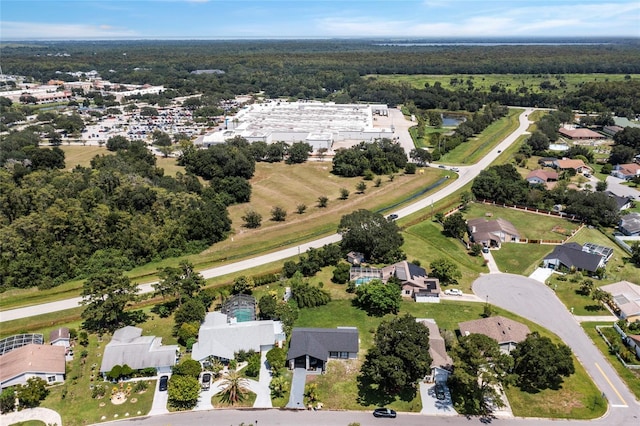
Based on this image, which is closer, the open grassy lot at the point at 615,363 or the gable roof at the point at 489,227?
the open grassy lot at the point at 615,363

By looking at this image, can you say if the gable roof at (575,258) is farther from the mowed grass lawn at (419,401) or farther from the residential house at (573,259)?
the mowed grass lawn at (419,401)

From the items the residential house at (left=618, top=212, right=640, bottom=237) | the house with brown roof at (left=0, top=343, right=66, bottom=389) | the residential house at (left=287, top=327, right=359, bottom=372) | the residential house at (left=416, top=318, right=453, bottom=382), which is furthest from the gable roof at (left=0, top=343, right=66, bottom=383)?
the residential house at (left=618, top=212, right=640, bottom=237)

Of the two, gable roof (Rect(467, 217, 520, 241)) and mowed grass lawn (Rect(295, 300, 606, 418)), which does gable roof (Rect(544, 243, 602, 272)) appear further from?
mowed grass lawn (Rect(295, 300, 606, 418))

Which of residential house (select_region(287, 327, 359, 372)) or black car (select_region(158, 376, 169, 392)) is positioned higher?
residential house (select_region(287, 327, 359, 372))

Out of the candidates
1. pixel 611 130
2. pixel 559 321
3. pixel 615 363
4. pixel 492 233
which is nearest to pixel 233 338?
pixel 559 321

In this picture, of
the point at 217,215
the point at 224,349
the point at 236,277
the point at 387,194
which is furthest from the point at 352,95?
the point at 224,349

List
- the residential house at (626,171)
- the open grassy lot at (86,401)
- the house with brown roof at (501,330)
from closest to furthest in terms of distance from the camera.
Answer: the open grassy lot at (86,401) < the house with brown roof at (501,330) < the residential house at (626,171)

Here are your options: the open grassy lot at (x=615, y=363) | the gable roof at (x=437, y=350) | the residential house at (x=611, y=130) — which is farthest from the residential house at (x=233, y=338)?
the residential house at (x=611, y=130)

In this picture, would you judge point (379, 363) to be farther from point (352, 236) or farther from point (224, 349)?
point (352, 236)

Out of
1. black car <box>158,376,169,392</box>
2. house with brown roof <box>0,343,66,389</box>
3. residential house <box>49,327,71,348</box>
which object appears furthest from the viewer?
residential house <box>49,327,71,348</box>
